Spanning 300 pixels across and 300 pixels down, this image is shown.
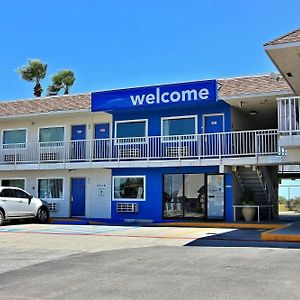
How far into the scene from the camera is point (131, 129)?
901 inches

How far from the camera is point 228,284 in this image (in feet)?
24.8

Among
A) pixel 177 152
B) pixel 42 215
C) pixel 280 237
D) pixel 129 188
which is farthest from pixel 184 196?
pixel 280 237

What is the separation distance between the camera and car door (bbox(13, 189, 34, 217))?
2077cm

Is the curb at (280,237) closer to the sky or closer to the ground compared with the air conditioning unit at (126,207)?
closer to the ground

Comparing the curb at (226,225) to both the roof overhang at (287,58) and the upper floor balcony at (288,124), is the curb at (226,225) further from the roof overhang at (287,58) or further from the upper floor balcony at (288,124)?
the roof overhang at (287,58)

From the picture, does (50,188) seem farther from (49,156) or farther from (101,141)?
(101,141)

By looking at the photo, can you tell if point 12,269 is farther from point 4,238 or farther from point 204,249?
point 4,238

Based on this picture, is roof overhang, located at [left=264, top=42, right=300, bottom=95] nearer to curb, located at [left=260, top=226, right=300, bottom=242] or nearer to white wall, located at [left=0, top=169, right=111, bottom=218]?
curb, located at [left=260, top=226, right=300, bottom=242]

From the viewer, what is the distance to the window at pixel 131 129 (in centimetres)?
2264

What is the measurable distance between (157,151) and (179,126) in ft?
4.98

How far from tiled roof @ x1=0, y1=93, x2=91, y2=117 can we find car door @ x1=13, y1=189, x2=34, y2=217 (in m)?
4.74

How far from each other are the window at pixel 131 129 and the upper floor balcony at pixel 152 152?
45 centimetres

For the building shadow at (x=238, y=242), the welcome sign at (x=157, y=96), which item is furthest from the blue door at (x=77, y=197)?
the building shadow at (x=238, y=242)

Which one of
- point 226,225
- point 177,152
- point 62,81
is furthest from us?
point 62,81
